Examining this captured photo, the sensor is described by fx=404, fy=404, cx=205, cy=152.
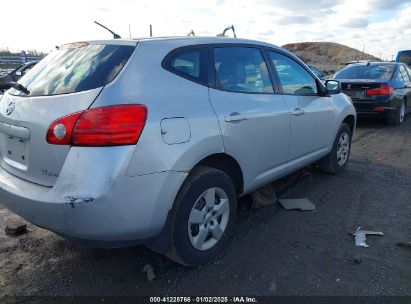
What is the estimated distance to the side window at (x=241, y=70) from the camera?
11.5 feet

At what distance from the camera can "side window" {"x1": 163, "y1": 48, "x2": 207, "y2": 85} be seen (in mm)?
3061

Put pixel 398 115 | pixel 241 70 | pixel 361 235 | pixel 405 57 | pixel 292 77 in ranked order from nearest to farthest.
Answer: pixel 241 70, pixel 361 235, pixel 292 77, pixel 398 115, pixel 405 57

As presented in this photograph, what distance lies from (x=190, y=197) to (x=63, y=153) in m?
0.96

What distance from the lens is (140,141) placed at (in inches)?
103

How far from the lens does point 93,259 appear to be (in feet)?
11.3

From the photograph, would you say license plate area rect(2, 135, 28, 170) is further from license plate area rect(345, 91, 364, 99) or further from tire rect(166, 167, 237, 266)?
license plate area rect(345, 91, 364, 99)

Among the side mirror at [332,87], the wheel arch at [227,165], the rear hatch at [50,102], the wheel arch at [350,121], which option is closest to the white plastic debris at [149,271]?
the wheel arch at [227,165]

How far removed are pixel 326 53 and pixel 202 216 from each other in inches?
2527

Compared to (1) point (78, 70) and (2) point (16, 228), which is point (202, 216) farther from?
(2) point (16, 228)

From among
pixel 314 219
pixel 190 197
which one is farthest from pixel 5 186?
pixel 314 219

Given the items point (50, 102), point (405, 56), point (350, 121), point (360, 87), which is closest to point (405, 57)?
point (405, 56)

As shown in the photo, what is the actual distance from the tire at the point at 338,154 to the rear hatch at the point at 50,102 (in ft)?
11.8

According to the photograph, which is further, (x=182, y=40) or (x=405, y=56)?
(x=405, y=56)

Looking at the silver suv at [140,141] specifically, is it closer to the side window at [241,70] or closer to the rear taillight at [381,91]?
the side window at [241,70]
